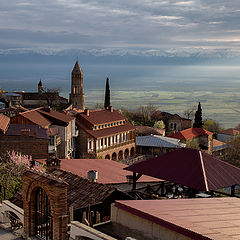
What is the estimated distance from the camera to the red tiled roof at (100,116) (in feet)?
173

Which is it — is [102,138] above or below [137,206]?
below

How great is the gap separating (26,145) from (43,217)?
18.3 m

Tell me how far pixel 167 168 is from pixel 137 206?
5186mm

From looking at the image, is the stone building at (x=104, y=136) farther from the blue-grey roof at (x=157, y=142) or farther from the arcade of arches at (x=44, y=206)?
the arcade of arches at (x=44, y=206)

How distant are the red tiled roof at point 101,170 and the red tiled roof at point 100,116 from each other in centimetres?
2625

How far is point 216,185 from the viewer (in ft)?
39.6

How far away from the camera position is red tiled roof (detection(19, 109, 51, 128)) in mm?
37481

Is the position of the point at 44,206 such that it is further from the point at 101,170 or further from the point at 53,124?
the point at 53,124

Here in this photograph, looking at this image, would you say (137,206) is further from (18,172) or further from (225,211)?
(18,172)

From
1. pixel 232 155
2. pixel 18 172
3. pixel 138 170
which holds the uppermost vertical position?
Answer: pixel 138 170

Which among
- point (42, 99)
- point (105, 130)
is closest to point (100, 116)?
point (105, 130)

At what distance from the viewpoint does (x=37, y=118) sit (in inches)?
Answer: 1533

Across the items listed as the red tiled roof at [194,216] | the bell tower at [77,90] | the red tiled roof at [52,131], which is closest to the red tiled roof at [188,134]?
the red tiled roof at [52,131]

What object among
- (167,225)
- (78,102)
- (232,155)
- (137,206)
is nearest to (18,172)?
(137,206)
